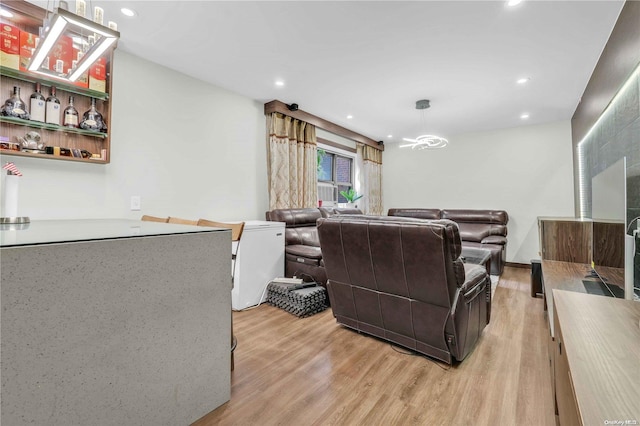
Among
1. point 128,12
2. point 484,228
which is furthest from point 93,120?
point 484,228

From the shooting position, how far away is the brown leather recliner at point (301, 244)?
10.1 feet

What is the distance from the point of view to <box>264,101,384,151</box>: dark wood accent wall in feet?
12.6

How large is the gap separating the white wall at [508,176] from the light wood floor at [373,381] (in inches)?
126

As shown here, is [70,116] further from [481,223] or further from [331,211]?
[481,223]

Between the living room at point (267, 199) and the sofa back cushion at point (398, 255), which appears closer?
the living room at point (267, 199)

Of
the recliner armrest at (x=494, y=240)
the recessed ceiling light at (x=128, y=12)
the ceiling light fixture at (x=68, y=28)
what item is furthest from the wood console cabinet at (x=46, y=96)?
the recliner armrest at (x=494, y=240)

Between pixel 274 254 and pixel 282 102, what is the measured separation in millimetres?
2118

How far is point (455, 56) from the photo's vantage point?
263cm

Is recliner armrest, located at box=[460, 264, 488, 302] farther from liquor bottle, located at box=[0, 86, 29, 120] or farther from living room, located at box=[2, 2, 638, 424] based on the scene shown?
liquor bottle, located at box=[0, 86, 29, 120]

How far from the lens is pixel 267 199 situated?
4.00m

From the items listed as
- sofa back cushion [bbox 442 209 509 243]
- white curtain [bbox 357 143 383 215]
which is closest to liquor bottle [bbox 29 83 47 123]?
white curtain [bbox 357 143 383 215]

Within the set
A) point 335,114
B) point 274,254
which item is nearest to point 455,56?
point 335,114

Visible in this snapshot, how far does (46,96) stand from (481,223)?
5.94 m

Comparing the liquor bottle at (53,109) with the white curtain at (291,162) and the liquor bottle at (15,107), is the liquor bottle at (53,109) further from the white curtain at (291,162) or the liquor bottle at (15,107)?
the white curtain at (291,162)
